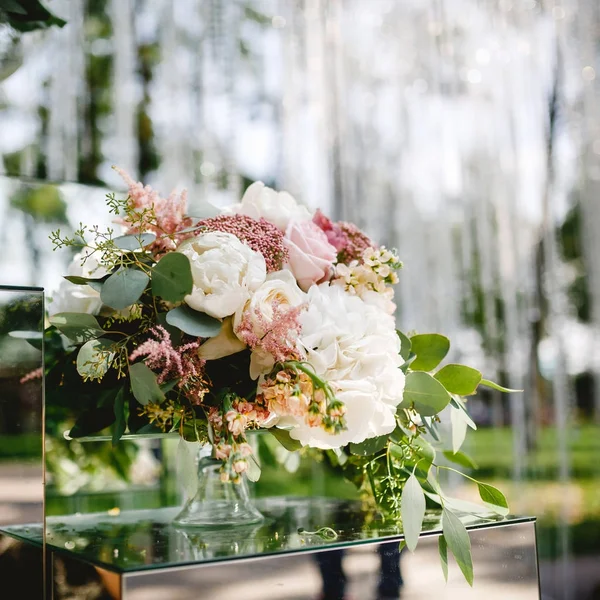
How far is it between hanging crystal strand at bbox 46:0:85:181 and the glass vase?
5.14ft

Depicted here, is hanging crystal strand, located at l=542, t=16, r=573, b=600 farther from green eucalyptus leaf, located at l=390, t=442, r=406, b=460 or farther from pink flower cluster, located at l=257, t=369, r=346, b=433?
pink flower cluster, located at l=257, t=369, r=346, b=433

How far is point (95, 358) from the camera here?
27.7 inches

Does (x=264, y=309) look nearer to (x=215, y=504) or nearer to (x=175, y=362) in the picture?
(x=175, y=362)

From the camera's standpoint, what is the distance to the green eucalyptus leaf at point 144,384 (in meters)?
0.66

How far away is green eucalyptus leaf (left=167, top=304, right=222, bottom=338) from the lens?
2.16 feet

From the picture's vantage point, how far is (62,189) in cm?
121

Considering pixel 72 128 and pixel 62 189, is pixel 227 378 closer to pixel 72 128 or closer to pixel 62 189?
pixel 62 189

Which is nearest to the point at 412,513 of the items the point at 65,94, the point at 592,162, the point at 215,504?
the point at 215,504

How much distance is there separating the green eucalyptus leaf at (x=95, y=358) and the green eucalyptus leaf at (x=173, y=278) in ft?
0.23

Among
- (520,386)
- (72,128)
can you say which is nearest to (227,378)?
(72,128)

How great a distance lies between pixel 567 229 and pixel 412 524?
2773 millimetres

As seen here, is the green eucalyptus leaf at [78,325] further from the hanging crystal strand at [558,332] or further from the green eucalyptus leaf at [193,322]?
the hanging crystal strand at [558,332]

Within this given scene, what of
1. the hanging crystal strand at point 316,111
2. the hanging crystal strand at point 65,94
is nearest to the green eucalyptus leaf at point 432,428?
the hanging crystal strand at point 65,94

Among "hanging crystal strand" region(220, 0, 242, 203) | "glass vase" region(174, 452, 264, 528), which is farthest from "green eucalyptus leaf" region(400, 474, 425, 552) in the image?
"hanging crystal strand" region(220, 0, 242, 203)
